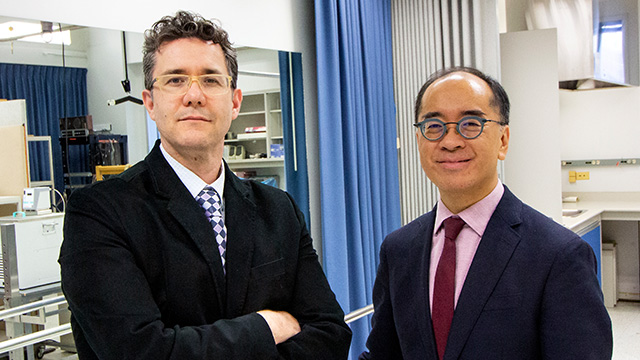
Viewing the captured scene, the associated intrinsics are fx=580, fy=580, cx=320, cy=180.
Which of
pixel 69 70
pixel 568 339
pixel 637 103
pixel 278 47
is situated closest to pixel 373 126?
pixel 278 47

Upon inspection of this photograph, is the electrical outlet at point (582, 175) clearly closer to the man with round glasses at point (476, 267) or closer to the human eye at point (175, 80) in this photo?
the man with round glasses at point (476, 267)

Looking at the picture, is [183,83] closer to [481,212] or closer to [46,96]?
[481,212]

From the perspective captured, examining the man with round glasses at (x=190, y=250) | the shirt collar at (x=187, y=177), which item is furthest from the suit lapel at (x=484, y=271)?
the shirt collar at (x=187, y=177)

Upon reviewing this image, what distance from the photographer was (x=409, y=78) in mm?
4059

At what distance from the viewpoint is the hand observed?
4.31 ft

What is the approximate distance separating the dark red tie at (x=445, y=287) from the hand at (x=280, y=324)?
1.10ft

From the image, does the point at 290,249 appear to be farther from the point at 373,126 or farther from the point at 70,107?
the point at 373,126

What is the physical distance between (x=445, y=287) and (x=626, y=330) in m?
4.48

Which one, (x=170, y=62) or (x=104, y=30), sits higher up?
(x=104, y=30)

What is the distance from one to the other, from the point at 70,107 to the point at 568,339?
7.99 ft

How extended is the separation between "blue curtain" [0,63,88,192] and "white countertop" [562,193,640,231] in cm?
334

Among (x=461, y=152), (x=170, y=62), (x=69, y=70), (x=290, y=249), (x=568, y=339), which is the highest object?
(x=69, y=70)

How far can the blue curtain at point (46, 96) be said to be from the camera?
261 cm

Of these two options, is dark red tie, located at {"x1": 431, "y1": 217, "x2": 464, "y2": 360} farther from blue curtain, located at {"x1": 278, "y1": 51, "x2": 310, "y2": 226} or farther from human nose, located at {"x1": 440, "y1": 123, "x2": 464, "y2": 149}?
blue curtain, located at {"x1": 278, "y1": 51, "x2": 310, "y2": 226}
